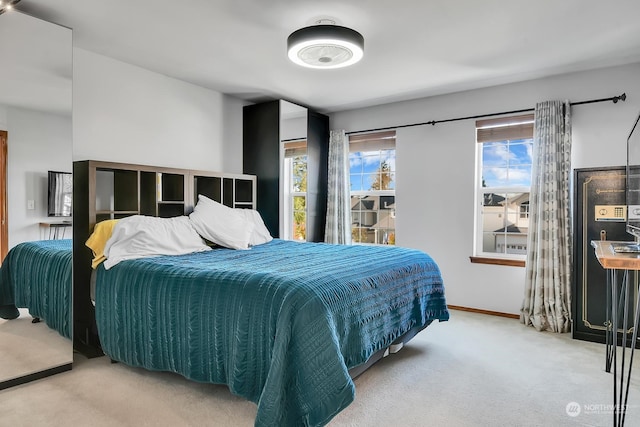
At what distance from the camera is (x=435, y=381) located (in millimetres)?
2609

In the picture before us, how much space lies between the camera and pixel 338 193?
5129mm

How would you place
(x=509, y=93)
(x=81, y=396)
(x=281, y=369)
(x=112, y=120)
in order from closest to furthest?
(x=281, y=369) → (x=81, y=396) → (x=112, y=120) → (x=509, y=93)

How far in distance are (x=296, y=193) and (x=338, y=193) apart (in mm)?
553

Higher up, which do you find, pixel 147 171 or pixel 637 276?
pixel 147 171

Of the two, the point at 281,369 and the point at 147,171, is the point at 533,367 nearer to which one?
the point at 281,369

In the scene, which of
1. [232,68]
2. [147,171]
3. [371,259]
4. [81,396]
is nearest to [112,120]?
[147,171]

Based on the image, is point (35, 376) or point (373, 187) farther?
point (373, 187)

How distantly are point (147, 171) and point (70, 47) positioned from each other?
3.56ft

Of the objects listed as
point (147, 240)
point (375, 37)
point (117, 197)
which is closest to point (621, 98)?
point (375, 37)

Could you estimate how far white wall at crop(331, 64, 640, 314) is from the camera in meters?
3.66

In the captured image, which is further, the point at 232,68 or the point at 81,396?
the point at 232,68

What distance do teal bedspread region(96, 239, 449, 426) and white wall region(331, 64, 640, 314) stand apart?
5.25 ft

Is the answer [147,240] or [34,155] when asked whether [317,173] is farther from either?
[34,155]

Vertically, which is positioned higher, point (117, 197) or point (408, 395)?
point (117, 197)
